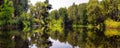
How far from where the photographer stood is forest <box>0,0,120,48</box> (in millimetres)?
33500

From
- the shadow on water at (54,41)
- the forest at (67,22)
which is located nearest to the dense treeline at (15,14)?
the forest at (67,22)

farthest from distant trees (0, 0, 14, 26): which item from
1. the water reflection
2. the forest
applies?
the water reflection

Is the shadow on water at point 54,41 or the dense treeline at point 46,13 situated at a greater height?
the dense treeline at point 46,13

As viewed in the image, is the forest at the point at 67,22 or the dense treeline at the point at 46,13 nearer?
the forest at the point at 67,22

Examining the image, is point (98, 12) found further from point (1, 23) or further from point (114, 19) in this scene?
point (1, 23)

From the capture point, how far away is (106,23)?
251 ft

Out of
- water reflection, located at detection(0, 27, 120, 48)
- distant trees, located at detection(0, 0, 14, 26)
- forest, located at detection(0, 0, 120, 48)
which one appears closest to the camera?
water reflection, located at detection(0, 27, 120, 48)

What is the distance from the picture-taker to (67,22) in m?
111

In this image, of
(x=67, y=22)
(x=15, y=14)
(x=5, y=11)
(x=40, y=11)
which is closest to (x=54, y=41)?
(x=5, y=11)

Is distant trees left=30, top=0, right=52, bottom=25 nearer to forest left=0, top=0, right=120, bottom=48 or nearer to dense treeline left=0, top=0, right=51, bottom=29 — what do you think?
forest left=0, top=0, right=120, bottom=48

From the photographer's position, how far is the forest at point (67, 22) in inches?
1319

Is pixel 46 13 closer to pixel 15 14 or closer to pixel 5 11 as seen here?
pixel 15 14

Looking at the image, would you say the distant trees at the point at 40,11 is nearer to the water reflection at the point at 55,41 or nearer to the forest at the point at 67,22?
the forest at the point at 67,22

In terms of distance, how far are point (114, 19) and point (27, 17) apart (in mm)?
28849
